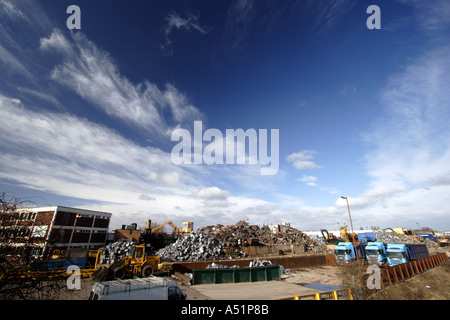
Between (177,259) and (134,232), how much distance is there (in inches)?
587

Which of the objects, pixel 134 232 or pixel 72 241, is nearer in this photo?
pixel 72 241

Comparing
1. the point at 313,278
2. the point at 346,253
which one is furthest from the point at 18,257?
the point at 346,253

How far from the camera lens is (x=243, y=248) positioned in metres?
32.8

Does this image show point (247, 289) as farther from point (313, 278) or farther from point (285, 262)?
point (285, 262)

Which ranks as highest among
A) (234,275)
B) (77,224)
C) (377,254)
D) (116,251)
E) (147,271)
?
(77,224)

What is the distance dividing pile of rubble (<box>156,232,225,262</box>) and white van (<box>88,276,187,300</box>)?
61.9 ft

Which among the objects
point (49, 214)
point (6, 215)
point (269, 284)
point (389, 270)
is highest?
point (49, 214)

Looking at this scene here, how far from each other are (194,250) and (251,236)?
40.3ft

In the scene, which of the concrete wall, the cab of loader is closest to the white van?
the cab of loader

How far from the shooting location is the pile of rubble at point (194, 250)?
2862 cm

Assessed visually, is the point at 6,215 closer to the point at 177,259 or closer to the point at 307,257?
the point at 177,259

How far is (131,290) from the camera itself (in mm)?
9609

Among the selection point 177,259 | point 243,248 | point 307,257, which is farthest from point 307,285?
point 177,259

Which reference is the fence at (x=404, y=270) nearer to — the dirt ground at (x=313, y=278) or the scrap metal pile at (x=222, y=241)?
the dirt ground at (x=313, y=278)
